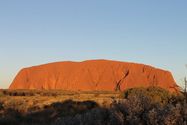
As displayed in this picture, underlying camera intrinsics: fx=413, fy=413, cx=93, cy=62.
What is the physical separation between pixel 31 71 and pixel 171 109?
168m

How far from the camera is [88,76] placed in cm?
16500

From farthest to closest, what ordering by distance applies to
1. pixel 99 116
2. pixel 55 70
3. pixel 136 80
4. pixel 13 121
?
pixel 55 70, pixel 136 80, pixel 13 121, pixel 99 116

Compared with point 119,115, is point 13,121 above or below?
below

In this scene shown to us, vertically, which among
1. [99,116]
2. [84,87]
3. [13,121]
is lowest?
[84,87]

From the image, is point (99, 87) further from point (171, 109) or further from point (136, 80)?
point (171, 109)

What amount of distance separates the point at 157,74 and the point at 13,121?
5758 inches

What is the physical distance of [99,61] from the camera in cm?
17138

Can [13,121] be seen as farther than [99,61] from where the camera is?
No

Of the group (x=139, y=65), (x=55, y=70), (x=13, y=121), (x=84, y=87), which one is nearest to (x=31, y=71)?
(x=55, y=70)

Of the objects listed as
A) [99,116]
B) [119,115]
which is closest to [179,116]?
[119,115]

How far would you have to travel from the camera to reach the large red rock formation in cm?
15950

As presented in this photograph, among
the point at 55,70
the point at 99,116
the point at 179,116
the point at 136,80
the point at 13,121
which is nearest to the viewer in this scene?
the point at 179,116

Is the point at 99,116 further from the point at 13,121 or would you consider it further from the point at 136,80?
the point at 136,80

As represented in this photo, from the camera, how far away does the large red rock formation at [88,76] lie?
15950 cm
